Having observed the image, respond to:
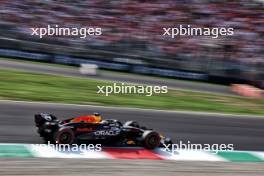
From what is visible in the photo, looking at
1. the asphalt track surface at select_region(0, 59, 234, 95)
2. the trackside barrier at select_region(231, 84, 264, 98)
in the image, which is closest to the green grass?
the trackside barrier at select_region(231, 84, 264, 98)

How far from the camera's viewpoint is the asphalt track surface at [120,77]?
50.9 ft

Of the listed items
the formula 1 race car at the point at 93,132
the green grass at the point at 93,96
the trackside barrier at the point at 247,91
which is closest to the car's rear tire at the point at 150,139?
the formula 1 race car at the point at 93,132

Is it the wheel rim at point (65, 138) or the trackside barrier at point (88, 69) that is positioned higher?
the trackside barrier at point (88, 69)

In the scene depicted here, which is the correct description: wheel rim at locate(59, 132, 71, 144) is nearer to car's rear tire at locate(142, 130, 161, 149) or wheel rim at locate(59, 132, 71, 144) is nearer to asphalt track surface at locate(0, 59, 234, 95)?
car's rear tire at locate(142, 130, 161, 149)

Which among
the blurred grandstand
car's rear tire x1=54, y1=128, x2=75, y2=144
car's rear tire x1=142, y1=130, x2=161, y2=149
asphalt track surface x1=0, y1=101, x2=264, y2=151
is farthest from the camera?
the blurred grandstand

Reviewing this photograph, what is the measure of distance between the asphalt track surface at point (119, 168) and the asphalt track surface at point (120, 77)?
764 cm

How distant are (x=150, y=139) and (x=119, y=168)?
1218 mm

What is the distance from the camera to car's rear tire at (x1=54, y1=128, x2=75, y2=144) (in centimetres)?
761

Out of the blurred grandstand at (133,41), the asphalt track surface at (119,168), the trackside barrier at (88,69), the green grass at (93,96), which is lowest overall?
the asphalt track surface at (119,168)

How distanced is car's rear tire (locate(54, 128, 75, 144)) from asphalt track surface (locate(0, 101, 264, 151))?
69 cm

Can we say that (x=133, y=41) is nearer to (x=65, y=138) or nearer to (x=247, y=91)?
(x=247, y=91)

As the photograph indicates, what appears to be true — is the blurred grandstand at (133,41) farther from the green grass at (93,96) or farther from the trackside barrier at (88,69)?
the green grass at (93,96)

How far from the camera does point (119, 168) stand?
7.14 meters

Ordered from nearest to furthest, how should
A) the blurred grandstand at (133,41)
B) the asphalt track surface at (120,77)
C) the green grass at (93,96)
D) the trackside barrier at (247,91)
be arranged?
the green grass at (93,96), the asphalt track surface at (120,77), the trackside barrier at (247,91), the blurred grandstand at (133,41)
